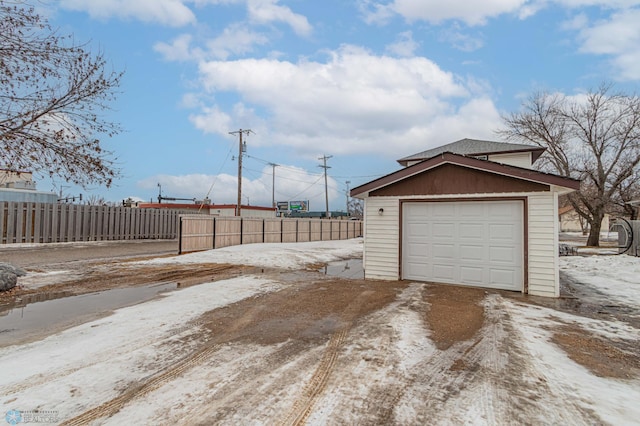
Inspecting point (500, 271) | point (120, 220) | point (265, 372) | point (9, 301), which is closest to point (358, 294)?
point (500, 271)

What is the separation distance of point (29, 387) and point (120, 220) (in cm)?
2078

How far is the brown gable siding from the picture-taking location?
25.3ft

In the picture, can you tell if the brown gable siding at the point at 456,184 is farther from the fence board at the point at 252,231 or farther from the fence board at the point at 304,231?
the fence board at the point at 304,231

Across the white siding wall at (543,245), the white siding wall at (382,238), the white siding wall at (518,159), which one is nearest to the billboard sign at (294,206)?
the white siding wall at (518,159)

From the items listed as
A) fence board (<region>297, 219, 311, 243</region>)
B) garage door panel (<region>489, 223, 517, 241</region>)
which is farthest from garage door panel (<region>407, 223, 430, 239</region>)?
fence board (<region>297, 219, 311, 243</region>)

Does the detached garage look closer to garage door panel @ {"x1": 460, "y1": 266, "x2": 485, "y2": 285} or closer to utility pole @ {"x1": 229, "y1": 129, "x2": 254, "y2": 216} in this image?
garage door panel @ {"x1": 460, "y1": 266, "x2": 485, "y2": 285}

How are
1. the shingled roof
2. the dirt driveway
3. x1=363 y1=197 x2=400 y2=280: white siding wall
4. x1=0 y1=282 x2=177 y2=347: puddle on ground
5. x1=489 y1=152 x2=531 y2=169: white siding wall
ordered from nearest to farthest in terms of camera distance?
the dirt driveway
x1=0 y1=282 x2=177 y2=347: puddle on ground
x1=363 y1=197 x2=400 y2=280: white siding wall
x1=489 y1=152 x2=531 y2=169: white siding wall
the shingled roof

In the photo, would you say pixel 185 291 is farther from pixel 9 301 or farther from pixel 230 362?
pixel 230 362

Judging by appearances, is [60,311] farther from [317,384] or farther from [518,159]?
[518,159]

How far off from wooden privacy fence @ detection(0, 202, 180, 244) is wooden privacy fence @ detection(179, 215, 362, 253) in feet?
5.36

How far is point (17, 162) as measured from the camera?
6113mm

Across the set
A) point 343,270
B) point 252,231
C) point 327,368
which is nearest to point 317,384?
point 327,368

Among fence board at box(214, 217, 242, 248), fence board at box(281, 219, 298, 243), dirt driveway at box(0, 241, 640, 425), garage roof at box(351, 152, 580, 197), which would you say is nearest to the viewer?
dirt driveway at box(0, 241, 640, 425)

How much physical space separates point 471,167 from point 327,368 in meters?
6.44
